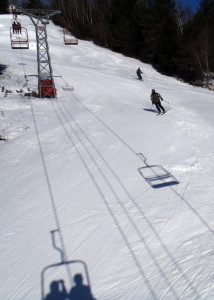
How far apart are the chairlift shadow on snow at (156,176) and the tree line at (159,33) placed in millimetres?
19750

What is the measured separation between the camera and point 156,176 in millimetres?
6340

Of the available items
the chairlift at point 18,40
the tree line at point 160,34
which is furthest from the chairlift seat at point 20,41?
the tree line at point 160,34

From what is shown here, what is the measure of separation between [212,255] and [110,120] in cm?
835

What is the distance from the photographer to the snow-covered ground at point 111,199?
12.1ft

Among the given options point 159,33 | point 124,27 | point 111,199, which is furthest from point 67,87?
point 124,27

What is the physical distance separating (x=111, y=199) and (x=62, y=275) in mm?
2083

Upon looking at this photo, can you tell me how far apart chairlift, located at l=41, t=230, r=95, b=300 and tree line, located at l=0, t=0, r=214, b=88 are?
23286 millimetres

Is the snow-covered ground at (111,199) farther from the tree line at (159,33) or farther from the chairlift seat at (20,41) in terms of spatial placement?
the tree line at (159,33)

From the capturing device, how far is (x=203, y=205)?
4.92 meters

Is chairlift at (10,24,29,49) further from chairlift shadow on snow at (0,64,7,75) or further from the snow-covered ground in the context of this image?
the snow-covered ground

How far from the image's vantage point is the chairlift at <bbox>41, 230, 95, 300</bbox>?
142 inches

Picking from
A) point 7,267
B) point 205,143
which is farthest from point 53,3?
point 7,267

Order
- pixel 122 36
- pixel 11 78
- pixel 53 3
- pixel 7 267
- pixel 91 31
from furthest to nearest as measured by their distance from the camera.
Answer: pixel 53 3
pixel 91 31
pixel 122 36
pixel 11 78
pixel 7 267

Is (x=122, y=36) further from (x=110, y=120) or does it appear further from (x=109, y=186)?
(x=109, y=186)
